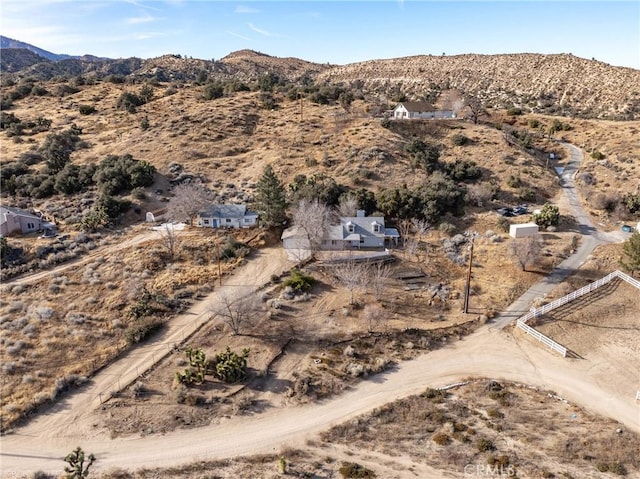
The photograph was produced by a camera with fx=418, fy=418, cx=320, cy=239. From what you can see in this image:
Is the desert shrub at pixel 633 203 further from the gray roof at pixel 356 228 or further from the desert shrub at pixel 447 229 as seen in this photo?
the gray roof at pixel 356 228

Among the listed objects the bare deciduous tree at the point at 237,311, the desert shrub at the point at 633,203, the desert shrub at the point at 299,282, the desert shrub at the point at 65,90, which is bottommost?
the bare deciduous tree at the point at 237,311

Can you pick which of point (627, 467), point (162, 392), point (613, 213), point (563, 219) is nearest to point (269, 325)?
point (162, 392)

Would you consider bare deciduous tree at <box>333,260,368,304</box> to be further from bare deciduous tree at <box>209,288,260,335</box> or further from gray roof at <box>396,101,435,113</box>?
gray roof at <box>396,101,435,113</box>

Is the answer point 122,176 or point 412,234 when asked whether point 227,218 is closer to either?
point 122,176

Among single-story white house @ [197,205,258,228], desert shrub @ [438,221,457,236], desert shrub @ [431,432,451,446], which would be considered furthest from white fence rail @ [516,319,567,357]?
single-story white house @ [197,205,258,228]

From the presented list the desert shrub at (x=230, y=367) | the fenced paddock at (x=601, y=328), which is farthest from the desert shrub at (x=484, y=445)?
the desert shrub at (x=230, y=367)

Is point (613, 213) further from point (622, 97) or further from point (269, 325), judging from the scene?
point (622, 97)

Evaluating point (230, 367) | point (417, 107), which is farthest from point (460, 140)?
A: point (230, 367)
